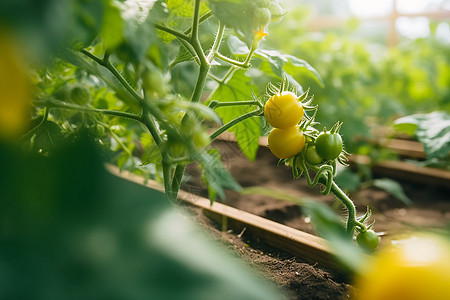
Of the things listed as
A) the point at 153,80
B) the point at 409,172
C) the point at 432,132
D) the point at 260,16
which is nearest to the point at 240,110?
the point at 260,16

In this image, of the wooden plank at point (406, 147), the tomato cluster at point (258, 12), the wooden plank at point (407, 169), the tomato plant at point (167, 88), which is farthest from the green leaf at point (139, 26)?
the wooden plank at point (406, 147)

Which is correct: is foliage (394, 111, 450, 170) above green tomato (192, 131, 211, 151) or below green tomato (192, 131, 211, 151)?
below

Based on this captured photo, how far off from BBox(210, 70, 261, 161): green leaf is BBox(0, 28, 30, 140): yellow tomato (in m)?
0.52

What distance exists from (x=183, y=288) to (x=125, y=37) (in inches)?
8.0

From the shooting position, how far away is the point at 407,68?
2.81 meters

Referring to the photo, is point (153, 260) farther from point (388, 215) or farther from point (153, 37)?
point (388, 215)

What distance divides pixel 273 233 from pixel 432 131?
2.00 feet

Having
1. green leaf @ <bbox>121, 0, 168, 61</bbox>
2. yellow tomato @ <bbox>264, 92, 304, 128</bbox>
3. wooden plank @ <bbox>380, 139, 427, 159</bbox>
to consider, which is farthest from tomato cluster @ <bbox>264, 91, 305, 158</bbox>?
wooden plank @ <bbox>380, 139, 427, 159</bbox>

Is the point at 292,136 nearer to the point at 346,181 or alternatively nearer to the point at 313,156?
the point at 313,156

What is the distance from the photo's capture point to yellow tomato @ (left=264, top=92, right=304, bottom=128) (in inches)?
22.5

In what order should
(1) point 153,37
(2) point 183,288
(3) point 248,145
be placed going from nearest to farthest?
(2) point 183,288 → (1) point 153,37 → (3) point 248,145

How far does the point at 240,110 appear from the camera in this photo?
808mm

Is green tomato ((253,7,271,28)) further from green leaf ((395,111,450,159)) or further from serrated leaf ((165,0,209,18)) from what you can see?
green leaf ((395,111,450,159))

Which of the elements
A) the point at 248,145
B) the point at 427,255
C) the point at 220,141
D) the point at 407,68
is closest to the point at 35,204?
the point at 427,255
